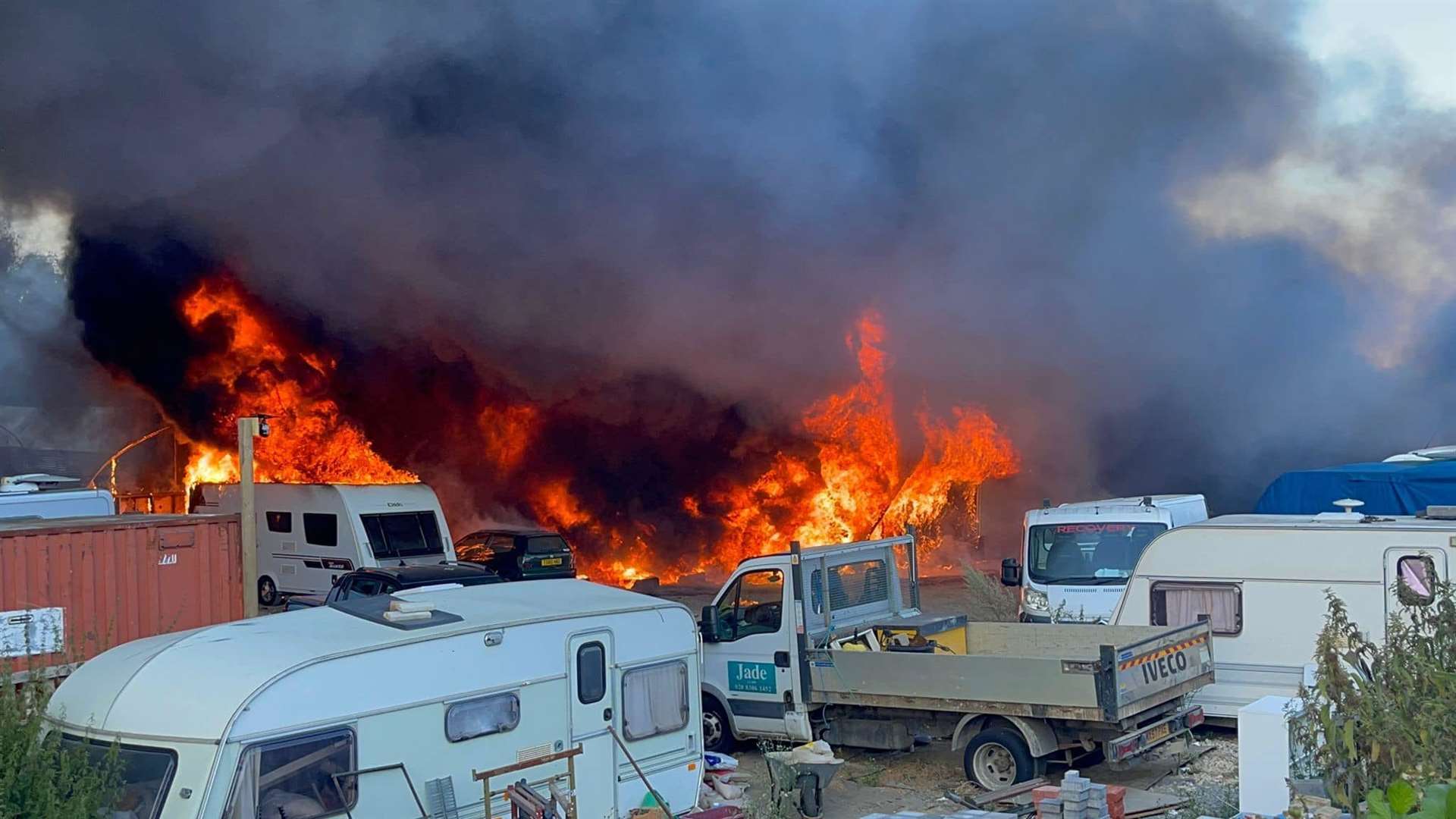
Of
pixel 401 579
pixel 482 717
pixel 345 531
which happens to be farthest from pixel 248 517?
pixel 345 531

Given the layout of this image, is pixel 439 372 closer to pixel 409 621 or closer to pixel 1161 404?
pixel 1161 404

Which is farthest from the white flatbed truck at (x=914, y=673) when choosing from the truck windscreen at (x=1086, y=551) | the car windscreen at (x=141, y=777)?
the car windscreen at (x=141, y=777)

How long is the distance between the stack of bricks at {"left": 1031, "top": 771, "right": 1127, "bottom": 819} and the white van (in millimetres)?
14631

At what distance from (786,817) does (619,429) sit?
18.2 metres

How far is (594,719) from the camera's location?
292 inches

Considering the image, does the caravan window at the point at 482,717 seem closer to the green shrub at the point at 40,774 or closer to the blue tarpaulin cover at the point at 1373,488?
the green shrub at the point at 40,774

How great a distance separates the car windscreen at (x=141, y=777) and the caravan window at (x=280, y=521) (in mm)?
16493

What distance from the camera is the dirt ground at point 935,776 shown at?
30.8ft

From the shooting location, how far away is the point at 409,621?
266 inches

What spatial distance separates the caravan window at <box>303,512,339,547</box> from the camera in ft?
66.8

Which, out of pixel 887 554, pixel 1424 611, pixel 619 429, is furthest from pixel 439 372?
pixel 1424 611

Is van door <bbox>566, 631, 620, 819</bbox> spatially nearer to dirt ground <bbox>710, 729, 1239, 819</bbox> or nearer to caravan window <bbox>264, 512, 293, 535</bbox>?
dirt ground <bbox>710, 729, 1239, 819</bbox>

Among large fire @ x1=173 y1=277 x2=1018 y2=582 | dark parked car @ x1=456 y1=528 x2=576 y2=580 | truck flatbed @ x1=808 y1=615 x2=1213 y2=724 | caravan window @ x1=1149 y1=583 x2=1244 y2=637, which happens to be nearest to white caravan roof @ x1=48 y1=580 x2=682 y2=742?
truck flatbed @ x1=808 y1=615 x2=1213 y2=724

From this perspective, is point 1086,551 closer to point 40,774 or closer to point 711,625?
point 711,625
